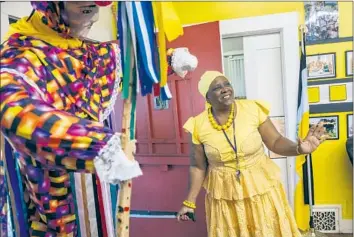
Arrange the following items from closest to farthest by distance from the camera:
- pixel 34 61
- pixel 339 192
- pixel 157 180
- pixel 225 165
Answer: pixel 34 61
pixel 225 165
pixel 157 180
pixel 339 192

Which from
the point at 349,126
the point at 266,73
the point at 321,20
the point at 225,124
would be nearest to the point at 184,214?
the point at 225,124

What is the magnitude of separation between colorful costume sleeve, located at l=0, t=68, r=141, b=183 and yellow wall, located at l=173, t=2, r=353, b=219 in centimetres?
120

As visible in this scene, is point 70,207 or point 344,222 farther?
point 344,222

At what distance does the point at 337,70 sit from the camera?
166 cm

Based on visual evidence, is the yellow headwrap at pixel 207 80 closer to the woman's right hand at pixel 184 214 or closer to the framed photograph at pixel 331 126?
the woman's right hand at pixel 184 214

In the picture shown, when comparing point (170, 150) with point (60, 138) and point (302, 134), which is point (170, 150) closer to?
point (302, 134)

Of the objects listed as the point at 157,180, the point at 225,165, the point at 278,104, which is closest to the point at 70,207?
the point at 225,165

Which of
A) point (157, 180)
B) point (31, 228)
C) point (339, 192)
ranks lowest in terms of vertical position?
point (339, 192)

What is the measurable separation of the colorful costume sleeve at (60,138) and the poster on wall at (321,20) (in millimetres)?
1505

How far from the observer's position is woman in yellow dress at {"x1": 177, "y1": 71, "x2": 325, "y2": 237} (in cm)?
105

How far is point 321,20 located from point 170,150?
1036mm

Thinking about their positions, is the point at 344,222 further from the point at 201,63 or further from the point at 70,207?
the point at 70,207

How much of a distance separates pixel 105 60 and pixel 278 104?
130 cm

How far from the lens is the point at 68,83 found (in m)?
0.50
